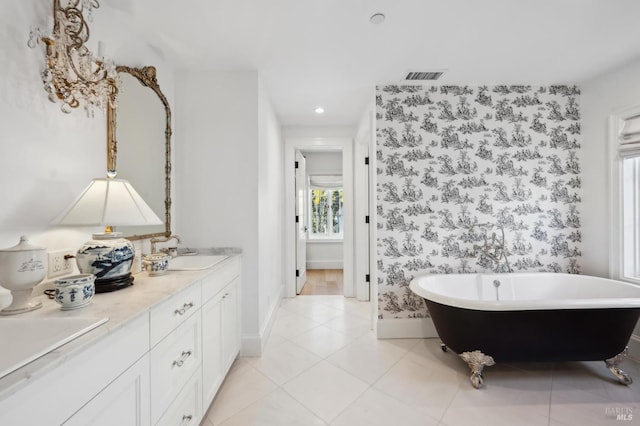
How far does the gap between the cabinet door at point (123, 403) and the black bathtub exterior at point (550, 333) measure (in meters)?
1.85

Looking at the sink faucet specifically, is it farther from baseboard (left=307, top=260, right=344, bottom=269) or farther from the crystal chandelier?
baseboard (left=307, top=260, right=344, bottom=269)

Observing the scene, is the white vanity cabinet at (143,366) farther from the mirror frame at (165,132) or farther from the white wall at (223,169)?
the mirror frame at (165,132)

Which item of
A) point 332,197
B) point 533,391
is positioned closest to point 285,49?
point 533,391

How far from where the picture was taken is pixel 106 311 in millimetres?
949

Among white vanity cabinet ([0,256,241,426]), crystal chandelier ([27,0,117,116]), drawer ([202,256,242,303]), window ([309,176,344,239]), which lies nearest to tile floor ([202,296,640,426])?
white vanity cabinet ([0,256,241,426])

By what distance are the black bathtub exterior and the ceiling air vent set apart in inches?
78.2

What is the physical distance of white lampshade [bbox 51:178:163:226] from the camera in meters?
1.14

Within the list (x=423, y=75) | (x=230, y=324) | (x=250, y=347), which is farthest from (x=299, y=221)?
(x=423, y=75)

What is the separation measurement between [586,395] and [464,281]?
1.00 meters

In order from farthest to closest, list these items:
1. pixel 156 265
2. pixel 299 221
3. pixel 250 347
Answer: pixel 299 221, pixel 250 347, pixel 156 265

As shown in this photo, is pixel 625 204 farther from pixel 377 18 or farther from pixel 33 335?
pixel 33 335

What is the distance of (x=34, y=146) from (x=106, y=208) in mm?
373

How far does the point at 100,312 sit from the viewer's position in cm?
94

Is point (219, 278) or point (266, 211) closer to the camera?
point (219, 278)
